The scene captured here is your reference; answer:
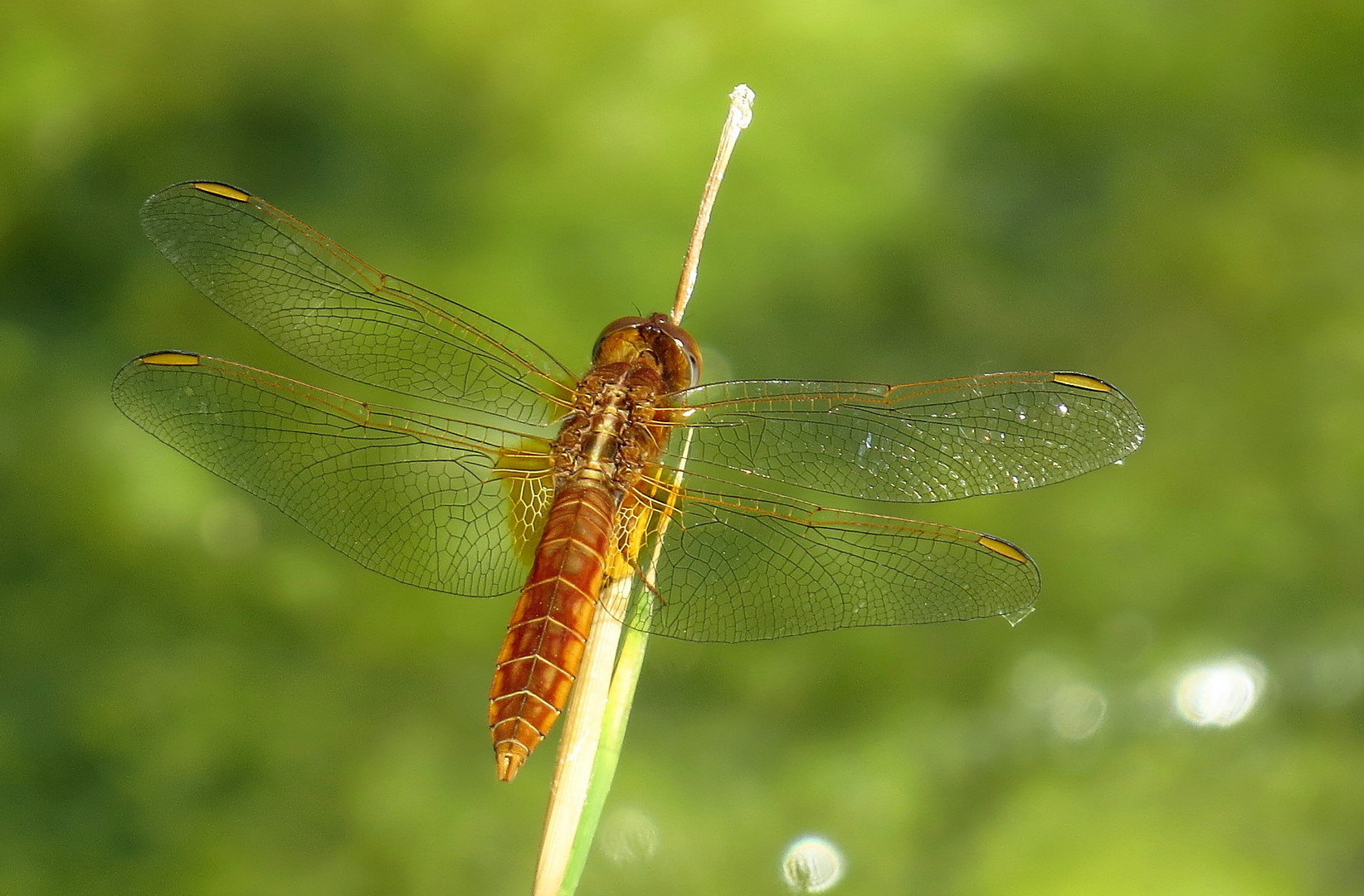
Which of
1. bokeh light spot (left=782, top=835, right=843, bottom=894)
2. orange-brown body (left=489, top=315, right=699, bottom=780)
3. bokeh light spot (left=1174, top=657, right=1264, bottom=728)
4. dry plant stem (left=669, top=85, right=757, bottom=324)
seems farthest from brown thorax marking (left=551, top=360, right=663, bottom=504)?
bokeh light spot (left=1174, top=657, right=1264, bottom=728)

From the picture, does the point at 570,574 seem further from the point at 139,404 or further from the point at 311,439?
the point at 139,404

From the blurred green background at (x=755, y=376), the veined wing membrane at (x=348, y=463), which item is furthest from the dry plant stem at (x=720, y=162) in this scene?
the veined wing membrane at (x=348, y=463)

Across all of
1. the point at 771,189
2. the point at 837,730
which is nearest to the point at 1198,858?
the point at 837,730

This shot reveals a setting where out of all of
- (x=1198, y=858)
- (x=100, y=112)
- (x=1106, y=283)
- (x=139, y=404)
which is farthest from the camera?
(x=100, y=112)

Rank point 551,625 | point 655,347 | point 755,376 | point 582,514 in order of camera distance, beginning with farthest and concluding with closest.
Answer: point 755,376, point 655,347, point 582,514, point 551,625

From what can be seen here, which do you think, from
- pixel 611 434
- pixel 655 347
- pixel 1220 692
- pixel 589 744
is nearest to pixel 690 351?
pixel 655 347

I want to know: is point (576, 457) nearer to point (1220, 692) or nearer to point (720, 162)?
point (720, 162)
